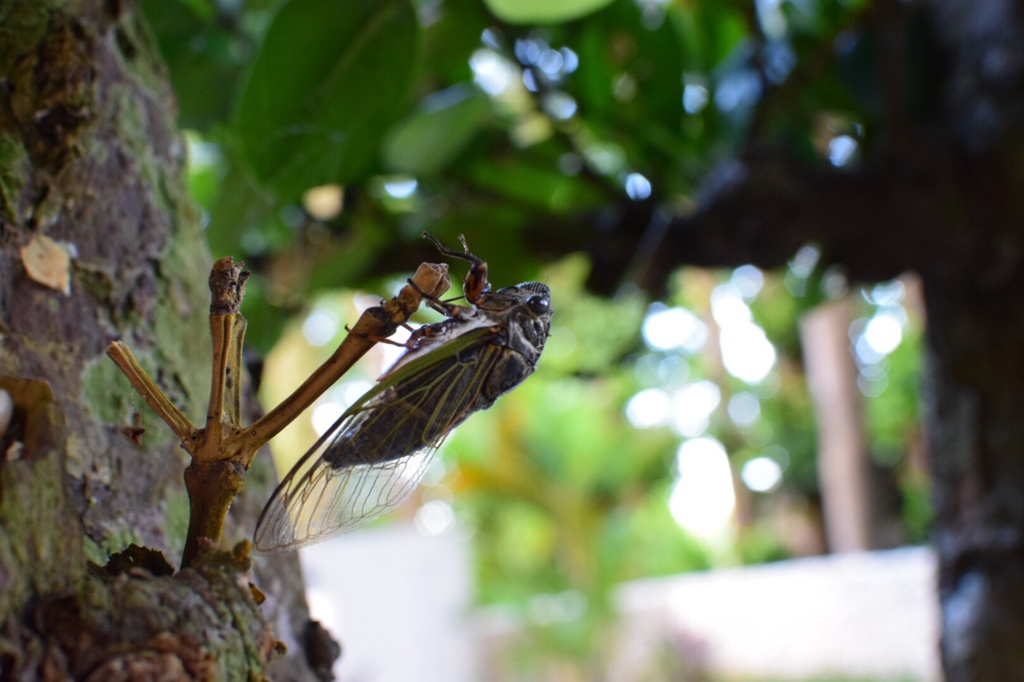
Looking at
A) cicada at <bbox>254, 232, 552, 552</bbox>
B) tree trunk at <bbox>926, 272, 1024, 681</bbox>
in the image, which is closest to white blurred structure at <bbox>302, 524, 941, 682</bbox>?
tree trunk at <bbox>926, 272, 1024, 681</bbox>

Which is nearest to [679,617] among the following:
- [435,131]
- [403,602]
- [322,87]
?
[403,602]

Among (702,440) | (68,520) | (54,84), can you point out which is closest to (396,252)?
(54,84)

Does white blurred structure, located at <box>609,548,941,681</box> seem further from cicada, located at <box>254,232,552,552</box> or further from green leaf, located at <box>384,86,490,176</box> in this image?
cicada, located at <box>254,232,552,552</box>

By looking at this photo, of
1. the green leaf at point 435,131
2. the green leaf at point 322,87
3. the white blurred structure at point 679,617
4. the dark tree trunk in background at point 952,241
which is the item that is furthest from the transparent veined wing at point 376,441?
the white blurred structure at point 679,617

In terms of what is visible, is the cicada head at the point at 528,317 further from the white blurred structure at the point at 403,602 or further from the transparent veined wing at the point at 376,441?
the white blurred structure at the point at 403,602

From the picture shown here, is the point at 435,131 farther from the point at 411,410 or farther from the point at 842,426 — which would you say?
the point at 842,426

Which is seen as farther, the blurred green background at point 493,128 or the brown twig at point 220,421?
the blurred green background at point 493,128
